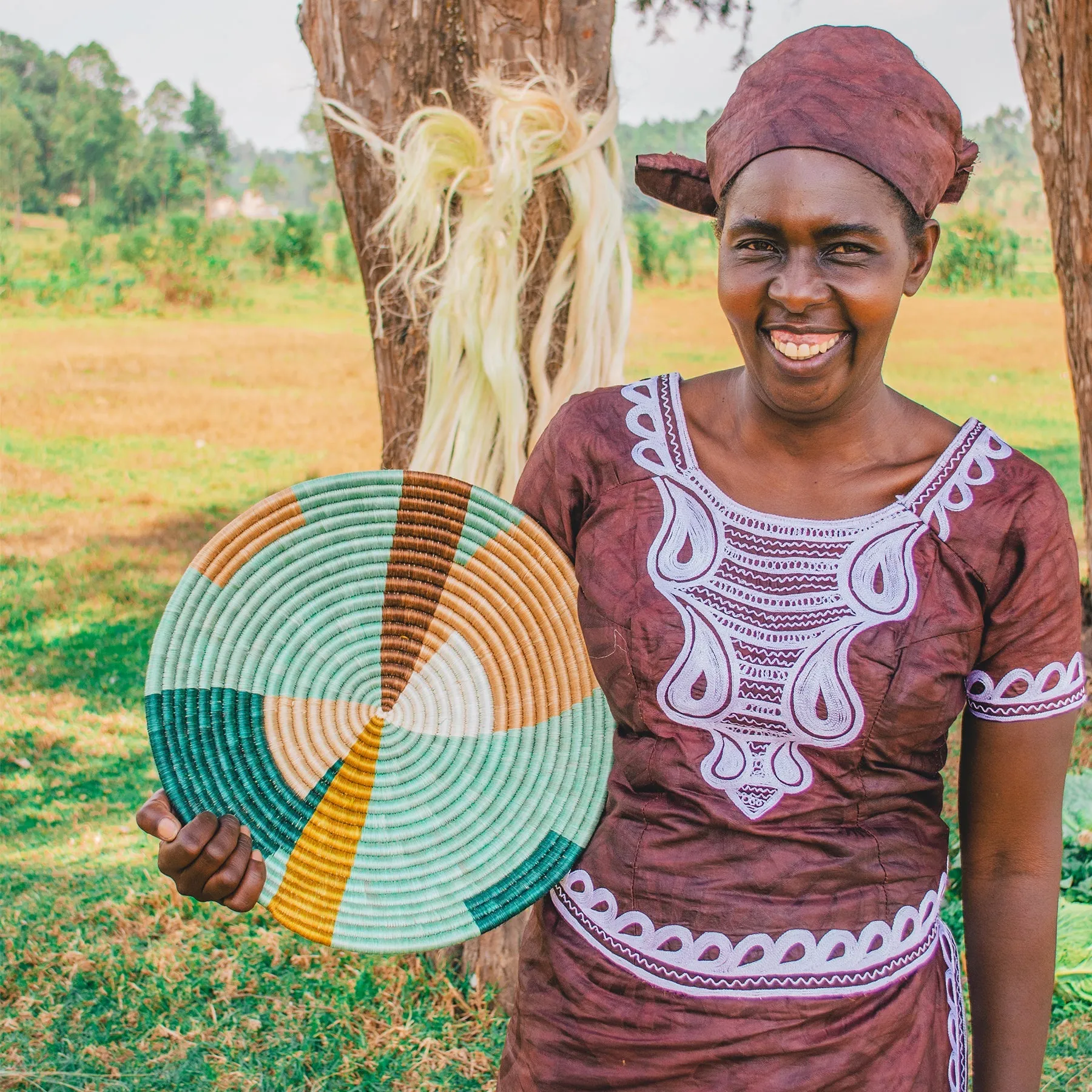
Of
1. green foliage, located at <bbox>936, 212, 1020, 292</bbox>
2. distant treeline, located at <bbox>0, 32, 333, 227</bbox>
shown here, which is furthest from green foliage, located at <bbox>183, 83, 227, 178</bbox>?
green foliage, located at <bbox>936, 212, 1020, 292</bbox>

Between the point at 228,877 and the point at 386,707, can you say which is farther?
the point at 386,707

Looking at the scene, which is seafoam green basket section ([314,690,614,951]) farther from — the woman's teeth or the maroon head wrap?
the maroon head wrap

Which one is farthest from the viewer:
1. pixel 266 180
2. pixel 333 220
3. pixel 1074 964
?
pixel 266 180

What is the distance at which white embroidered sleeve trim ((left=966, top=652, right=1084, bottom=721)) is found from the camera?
130 centimetres

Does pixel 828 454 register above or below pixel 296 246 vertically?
below

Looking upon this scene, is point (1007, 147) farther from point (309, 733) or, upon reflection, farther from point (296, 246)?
point (309, 733)

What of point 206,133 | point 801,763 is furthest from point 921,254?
point 206,133

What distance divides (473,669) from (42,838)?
109 inches

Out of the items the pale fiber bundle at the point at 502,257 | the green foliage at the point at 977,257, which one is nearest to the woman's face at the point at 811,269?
the pale fiber bundle at the point at 502,257

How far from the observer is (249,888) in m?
1.38

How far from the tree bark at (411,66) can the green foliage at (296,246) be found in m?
9.65

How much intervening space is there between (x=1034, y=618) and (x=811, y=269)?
0.45 meters

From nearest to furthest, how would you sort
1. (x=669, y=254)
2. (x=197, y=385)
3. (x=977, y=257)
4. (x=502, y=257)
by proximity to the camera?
(x=502, y=257) < (x=197, y=385) < (x=669, y=254) < (x=977, y=257)

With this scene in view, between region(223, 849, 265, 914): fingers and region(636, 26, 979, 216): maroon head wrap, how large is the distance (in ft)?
3.11
